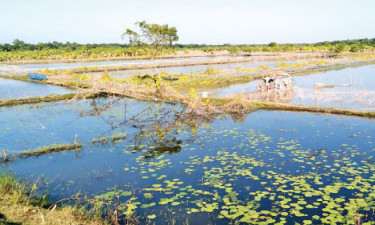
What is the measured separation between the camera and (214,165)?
10039 mm

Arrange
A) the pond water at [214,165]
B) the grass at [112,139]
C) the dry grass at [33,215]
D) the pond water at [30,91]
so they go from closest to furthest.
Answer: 1. the dry grass at [33,215]
2. the pond water at [214,165]
3. the grass at [112,139]
4. the pond water at [30,91]

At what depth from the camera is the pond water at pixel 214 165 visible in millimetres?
7324

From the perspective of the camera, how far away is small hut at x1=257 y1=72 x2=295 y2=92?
24328mm

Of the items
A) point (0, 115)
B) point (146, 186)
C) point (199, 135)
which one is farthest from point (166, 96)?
point (146, 186)

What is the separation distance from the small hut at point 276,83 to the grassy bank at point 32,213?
66.1ft

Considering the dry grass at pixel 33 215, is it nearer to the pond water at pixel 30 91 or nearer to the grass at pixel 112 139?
the grass at pixel 112 139

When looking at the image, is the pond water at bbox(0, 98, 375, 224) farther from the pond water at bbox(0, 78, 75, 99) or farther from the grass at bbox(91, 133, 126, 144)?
the pond water at bbox(0, 78, 75, 99)

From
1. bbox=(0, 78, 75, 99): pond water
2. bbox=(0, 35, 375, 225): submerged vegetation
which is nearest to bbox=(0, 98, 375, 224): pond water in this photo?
bbox=(0, 35, 375, 225): submerged vegetation

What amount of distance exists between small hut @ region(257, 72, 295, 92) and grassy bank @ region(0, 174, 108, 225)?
20139 millimetres

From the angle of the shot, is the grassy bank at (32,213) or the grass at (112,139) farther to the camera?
the grass at (112,139)

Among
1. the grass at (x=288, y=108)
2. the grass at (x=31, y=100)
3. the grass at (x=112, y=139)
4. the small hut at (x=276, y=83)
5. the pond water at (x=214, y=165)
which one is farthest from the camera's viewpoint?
the small hut at (x=276, y=83)

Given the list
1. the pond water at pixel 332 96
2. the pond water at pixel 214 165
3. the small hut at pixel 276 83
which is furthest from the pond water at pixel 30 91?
the small hut at pixel 276 83

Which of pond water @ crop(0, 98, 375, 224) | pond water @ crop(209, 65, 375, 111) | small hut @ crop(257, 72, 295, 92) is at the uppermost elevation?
small hut @ crop(257, 72, 295, 92)

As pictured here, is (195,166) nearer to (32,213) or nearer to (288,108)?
(32,213)
